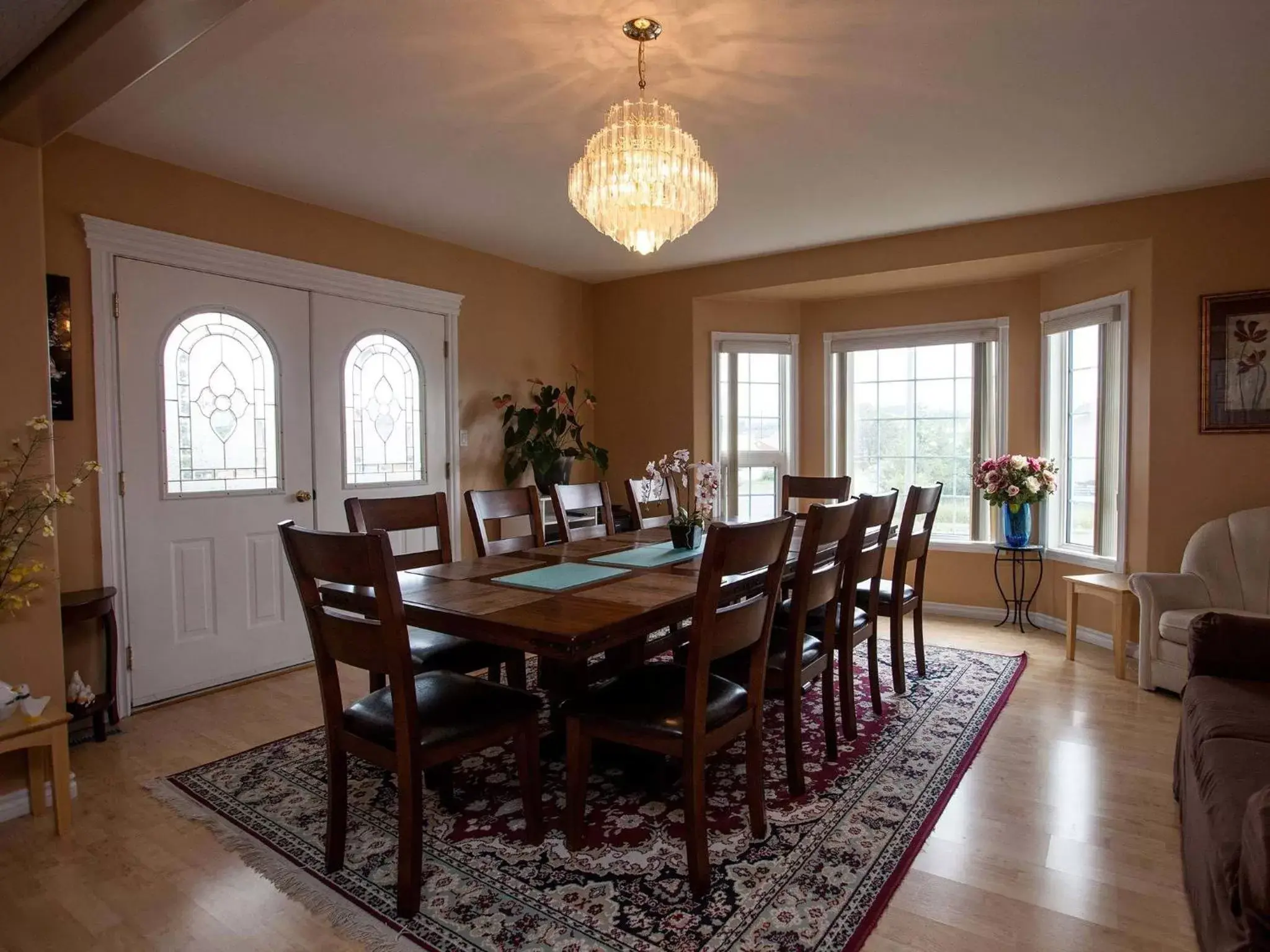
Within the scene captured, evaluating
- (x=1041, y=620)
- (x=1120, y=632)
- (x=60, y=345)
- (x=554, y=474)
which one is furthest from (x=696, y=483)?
(x=1041, y=620)

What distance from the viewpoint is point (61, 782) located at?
224 cm

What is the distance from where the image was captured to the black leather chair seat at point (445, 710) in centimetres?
184

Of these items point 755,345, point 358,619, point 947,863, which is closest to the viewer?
point 358,619

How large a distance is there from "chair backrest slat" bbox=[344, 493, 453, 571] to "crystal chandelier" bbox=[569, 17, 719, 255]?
120 centimetres

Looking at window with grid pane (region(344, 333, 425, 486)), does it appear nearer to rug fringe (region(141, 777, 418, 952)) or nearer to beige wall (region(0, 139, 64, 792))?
beige wall (region(0, 139, 64, 792))

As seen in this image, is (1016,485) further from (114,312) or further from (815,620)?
(114,312)

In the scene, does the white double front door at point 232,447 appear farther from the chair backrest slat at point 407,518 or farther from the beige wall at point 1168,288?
the beige wall at point 1168,288

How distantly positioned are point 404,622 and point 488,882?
0.78m

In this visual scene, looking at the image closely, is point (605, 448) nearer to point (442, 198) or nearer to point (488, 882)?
point (442, 198)

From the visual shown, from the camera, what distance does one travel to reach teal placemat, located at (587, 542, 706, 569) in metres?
2.62

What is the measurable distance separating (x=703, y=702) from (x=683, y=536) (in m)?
1.12

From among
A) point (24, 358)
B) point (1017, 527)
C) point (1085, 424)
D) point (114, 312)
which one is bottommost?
point (1017, 527)

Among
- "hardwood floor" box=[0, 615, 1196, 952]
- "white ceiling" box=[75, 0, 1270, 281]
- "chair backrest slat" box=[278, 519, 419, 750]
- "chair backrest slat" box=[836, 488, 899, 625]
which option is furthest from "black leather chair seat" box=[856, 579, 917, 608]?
"chair backrest slat" box=[278, 519, 419, 750]

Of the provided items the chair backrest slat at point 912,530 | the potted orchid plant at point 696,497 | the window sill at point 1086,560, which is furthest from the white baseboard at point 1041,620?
the potted orchid plant at point 696,497
